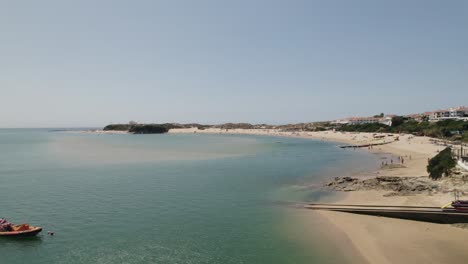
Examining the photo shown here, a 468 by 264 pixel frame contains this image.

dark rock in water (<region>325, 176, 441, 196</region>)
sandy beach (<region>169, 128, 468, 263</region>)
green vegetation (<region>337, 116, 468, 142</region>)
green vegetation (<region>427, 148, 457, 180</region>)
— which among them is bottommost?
sandy beach (<region>169, 128, 468, 263</region>)

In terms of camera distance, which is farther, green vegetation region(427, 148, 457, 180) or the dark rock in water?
green vegetation region(427, 148, 457, 180)

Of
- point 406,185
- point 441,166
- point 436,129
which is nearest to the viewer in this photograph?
point 406,185

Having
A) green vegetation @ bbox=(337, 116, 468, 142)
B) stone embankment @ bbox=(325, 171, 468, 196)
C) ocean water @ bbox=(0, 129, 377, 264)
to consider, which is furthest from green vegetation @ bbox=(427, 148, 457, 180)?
green vegetation @ bbox=(337, 116, 468, 142)

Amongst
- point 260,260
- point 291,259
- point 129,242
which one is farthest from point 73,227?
point 291,259

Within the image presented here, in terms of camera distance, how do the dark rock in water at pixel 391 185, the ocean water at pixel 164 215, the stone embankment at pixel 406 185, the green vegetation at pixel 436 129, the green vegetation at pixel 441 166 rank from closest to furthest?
1. the ocean water at pixel 164 215
2. the stone embankment at pixel 406 185
3. the dark rock in water at pixel 391 185
4. the green vegetation at pixel 441 166
5. the green vegetation at pixel 436 129

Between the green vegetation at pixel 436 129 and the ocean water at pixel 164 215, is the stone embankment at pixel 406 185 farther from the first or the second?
the green vegetation at pixel 436 129

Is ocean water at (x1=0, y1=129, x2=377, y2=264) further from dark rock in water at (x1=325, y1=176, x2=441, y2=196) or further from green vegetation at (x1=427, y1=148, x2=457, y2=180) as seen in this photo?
green vegetation at (x1=427, y1=148, x2=457, y2=180)

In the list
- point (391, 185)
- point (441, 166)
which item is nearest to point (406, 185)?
point (391, 185)

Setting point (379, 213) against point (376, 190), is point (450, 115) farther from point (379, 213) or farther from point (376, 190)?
point (379, 213)

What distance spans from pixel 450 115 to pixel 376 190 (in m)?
123

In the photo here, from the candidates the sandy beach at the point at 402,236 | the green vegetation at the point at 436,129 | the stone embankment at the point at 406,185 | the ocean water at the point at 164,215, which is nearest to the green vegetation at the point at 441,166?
the stone embankment at the point at 406,185

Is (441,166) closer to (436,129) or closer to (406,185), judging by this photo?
(406,185)

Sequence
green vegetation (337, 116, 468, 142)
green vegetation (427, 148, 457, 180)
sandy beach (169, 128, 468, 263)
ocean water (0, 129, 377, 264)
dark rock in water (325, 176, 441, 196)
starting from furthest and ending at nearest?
green vegetation (337, 116, 468, 142) → green vegetation (427, 148, 457, 180) → dark rock in water (325, 176, 441, 196) → ocean water (0, 129, 377, 264) → sandy beach (169, 128, 468, 263)

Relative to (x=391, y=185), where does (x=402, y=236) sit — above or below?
below
